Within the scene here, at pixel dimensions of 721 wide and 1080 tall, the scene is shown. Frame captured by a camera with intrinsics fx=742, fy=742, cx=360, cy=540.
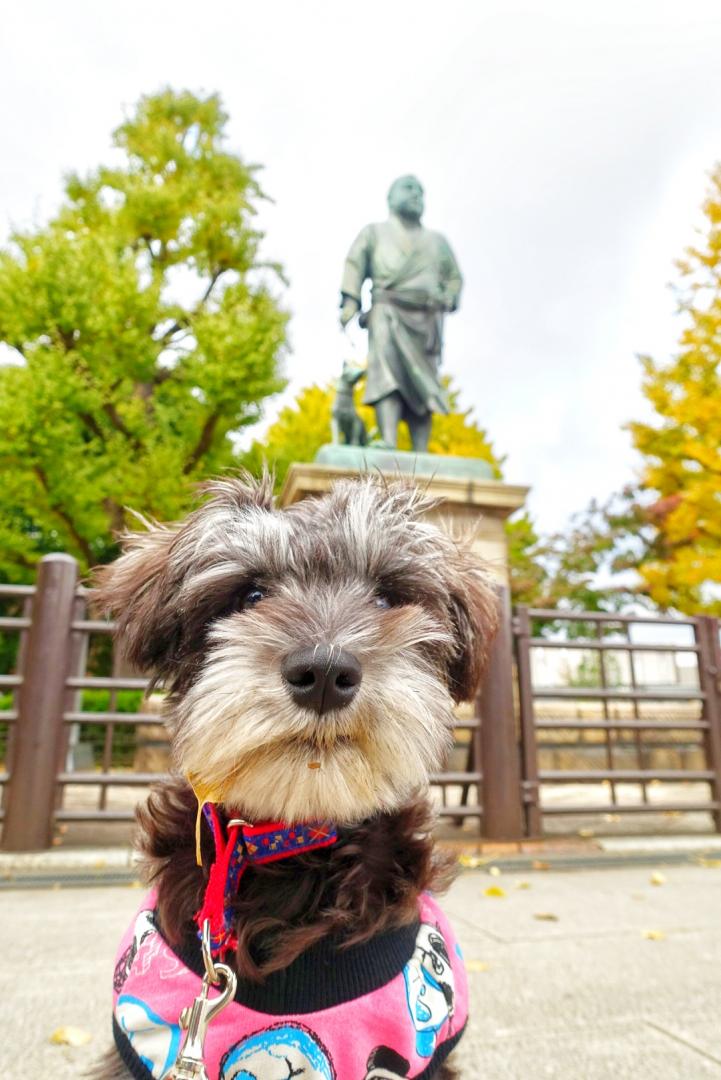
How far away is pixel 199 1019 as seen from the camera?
132 centimetres

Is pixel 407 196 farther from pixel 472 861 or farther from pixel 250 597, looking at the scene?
pixel 250 597

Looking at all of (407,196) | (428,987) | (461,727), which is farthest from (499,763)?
(407,196)

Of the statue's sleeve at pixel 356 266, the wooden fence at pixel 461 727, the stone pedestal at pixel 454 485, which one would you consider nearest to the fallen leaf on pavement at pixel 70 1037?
the wooden fence at pixel 461 727

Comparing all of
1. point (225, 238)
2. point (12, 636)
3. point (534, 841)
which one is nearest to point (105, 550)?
point (12, 636)

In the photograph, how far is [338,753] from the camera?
151cm

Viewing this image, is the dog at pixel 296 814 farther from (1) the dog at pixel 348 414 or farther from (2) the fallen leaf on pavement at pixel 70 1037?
(1) the dog at pixel 348 414

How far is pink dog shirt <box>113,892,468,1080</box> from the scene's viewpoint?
143 centimetres

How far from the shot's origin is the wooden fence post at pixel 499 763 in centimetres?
571

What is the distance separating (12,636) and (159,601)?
2092cm

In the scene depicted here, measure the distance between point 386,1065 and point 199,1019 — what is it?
0.43 m

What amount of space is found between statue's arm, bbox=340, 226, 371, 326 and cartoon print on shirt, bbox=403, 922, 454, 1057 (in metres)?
7.62

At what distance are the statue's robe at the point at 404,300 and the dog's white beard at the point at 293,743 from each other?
23.6 ft

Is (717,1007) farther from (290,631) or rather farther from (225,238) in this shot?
(225,238)

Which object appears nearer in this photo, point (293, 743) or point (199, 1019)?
point (199, 1019)
